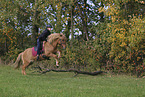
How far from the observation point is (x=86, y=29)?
2258cm

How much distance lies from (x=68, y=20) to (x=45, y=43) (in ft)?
29.6

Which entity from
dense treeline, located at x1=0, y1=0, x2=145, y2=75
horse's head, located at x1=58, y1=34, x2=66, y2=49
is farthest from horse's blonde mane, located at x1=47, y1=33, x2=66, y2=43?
dense treeline, located at x1=0, y1=0, x2=145, y2=75

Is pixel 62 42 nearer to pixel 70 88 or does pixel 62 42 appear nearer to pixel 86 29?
pixel 70 88

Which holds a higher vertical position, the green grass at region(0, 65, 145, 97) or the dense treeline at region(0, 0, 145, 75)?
the dense treeline at region(0, 0, 145, 75)

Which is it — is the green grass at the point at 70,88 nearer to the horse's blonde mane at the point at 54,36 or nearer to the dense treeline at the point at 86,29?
the horse's blonde mane at the point at 54,36

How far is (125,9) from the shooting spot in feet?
52.1

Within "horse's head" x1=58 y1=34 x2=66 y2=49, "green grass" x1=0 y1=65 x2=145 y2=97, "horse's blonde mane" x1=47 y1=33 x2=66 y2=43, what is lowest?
"green grass" x1=0 y1=65 x2=145 y2=97

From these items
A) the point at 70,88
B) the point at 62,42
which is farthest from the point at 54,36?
the point at 70,88

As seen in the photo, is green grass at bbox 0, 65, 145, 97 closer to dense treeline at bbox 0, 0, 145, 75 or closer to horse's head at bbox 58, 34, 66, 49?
horse's head at bbox 58, 34, 66, 49

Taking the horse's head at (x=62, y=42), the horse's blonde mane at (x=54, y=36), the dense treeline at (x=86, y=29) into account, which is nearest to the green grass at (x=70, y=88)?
the horse's head at (x=62, y=42)

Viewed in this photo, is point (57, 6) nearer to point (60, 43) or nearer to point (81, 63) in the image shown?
point (81, 63)

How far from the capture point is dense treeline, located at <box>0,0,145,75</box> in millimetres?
14534

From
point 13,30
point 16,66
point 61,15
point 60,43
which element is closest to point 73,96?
point 60,43

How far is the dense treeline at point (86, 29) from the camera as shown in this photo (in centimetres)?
1453
